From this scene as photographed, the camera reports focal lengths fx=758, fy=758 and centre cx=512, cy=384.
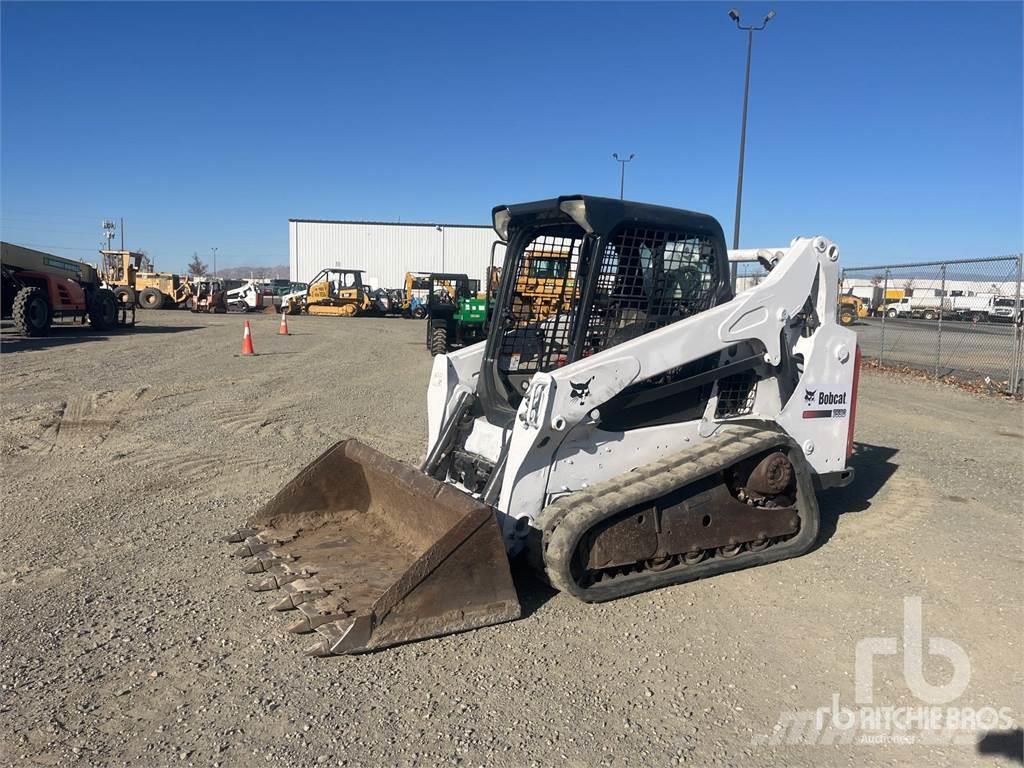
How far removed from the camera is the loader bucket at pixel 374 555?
3539 millimetres

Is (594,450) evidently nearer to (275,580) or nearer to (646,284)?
(646,284)

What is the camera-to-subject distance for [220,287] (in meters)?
40.0

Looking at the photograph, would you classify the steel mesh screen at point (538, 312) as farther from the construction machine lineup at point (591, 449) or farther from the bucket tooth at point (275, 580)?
the bucket tooth at point (275, 580)

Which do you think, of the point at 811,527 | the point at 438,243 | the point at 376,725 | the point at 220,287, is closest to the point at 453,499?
the point at 376,725

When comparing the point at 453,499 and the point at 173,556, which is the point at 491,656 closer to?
the point at 453,499

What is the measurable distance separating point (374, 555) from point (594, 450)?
4.57 feet

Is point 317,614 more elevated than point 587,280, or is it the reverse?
A: point 587,280

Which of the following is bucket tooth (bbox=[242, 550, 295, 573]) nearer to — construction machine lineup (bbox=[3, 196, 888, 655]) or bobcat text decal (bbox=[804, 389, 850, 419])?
construction machine lineup (bbox=[3, 196, 888, 655])

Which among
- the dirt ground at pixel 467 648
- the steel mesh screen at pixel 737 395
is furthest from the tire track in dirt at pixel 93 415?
the steel mesh screen at pixel 737 395

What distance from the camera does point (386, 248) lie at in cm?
5584

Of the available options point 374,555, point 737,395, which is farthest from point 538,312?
point 374,555

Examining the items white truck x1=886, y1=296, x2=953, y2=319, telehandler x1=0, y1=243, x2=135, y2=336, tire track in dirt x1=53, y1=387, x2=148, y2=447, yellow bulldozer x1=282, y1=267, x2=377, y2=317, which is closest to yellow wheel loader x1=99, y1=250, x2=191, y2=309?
yellow bulldozer x1=282, y1=267, x2=377, y2=317

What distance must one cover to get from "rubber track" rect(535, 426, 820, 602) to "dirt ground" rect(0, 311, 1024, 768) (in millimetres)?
99

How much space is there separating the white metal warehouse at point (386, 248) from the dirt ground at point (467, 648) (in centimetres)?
4930
